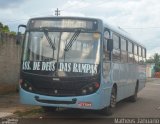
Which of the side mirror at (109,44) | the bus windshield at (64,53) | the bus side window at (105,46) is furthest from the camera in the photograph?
the side mirror at (109,44)

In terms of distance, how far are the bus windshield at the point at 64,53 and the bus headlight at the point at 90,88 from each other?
1.14ft

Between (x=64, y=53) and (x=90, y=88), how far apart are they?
1.27 m

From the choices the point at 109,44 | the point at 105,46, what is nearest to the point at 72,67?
the point at 105,46

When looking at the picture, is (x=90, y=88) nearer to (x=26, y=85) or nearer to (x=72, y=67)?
(x=72, y=67)

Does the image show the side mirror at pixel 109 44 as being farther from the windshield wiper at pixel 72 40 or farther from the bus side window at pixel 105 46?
the windshield wiper at pixel 72 40

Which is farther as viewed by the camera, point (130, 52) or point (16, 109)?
point (130, 52)

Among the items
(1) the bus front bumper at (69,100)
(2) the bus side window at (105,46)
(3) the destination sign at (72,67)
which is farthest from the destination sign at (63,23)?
(1) the bus front bumper at (69,100)

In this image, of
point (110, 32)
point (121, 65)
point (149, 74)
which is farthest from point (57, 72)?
point (149, 74)

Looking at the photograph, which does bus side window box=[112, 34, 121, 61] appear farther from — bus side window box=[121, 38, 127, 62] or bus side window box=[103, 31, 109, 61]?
bus side window box=[103, 31, 109, 61]

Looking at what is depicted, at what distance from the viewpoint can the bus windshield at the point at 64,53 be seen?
12.7 m

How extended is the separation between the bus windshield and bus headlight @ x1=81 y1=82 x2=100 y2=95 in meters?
0.35

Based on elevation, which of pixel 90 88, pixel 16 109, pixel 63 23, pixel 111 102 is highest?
pixel 63 23

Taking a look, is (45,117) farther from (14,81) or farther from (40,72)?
(14,81)

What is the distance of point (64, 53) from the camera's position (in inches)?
504
